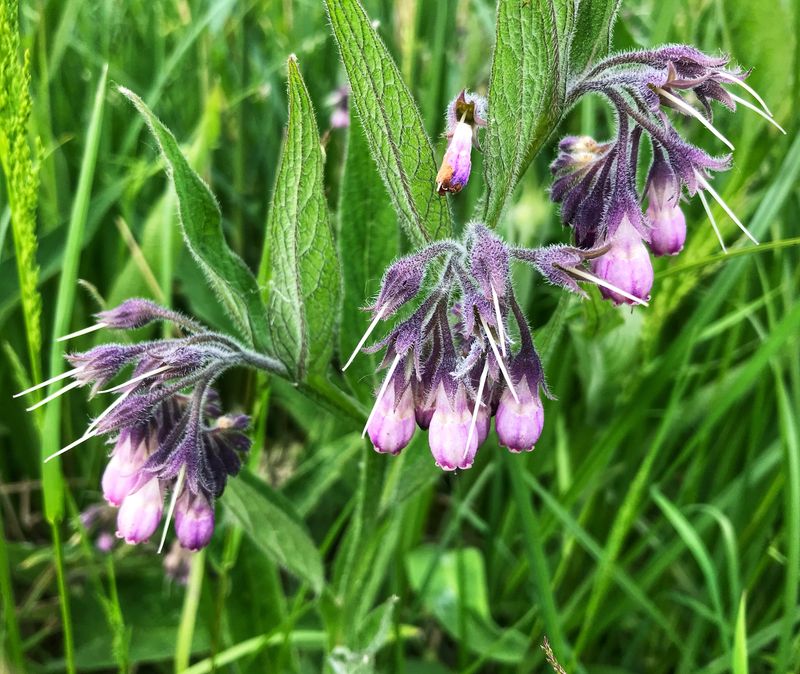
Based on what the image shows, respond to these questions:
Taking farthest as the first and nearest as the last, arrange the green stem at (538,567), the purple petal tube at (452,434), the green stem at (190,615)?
the green stem at (190,615), the green stem at (538,567), the purple petal tube at (452,434)

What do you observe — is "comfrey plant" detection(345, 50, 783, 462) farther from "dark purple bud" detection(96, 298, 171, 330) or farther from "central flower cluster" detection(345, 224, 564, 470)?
"dark purple bud" detection(96, 298, 171, 330)

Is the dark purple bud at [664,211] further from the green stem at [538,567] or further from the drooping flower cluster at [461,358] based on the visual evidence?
the green stem at [538,567]

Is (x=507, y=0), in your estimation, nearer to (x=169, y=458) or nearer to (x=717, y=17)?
(x=169, y=458)

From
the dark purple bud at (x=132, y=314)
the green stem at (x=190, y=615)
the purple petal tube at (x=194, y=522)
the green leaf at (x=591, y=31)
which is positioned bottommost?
the green stem at (x=190, y=615)

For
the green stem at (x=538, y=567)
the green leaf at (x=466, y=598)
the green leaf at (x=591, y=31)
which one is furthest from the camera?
the green leaf at (x=466, y=598)

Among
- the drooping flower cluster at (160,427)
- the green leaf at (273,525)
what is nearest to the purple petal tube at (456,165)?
the drooping flower cluster at (160,427)

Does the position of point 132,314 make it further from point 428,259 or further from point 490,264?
point 490,264
